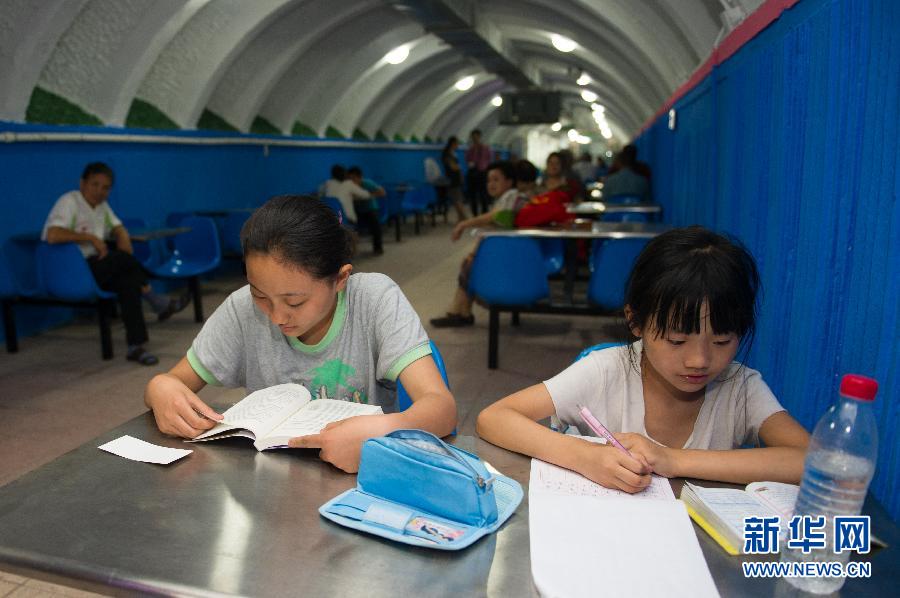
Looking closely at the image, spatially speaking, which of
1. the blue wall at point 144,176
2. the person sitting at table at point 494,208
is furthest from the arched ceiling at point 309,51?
the person sitting at table at point 494,208

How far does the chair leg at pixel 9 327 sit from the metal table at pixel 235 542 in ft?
14.4

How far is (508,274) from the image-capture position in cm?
446

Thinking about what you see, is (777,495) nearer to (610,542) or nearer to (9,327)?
(610,542)

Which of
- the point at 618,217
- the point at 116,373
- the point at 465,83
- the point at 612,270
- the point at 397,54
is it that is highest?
the point at 465,83

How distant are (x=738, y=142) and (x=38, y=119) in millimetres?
5548

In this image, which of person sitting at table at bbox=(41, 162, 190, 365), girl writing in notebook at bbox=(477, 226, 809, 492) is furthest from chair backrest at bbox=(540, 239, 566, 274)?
girl writing in notebook at bbox=(477, 226, 809, 492)

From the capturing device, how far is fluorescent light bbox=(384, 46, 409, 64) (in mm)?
11548

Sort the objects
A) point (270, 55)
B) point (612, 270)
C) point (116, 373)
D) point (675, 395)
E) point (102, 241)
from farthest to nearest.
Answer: point (270, 55) < point (102, 241) < point (116, 373) < point (612, 270) < point (675, 395)

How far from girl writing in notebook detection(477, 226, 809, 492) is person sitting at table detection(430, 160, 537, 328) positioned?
150 inches

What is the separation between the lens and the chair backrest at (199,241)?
6273mm

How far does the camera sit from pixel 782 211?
99.9 inches

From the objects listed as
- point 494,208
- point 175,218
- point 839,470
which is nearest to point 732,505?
point 839,470

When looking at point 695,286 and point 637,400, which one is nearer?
point 695,286

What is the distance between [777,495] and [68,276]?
15.4 ft
